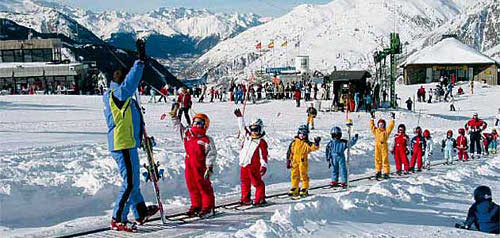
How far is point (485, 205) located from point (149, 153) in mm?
5243

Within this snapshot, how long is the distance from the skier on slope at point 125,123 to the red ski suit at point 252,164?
2.57m

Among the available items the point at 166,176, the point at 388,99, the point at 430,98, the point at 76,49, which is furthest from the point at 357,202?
the point at 76,49

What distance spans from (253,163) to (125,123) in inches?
119

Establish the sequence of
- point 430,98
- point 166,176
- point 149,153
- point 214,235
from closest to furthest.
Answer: point 214,235 → point 149,153 → point 166,176 → point 430,98

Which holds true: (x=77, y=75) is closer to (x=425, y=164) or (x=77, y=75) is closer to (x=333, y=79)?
(x=333, y=79)

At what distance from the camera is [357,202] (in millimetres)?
9875

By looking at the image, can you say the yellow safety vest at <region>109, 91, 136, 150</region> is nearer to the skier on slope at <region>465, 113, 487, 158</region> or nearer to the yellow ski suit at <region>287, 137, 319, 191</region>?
the yellow ski suit at <region>287, 137, 319, 191</region>

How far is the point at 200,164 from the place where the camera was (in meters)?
9.22

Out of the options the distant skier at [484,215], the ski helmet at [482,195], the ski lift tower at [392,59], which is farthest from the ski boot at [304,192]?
the ski lift tower at [392,59]

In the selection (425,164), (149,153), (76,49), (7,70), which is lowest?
(425,164)

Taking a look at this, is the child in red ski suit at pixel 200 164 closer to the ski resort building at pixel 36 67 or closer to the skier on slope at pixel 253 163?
the skier on slope at pixel 253 163

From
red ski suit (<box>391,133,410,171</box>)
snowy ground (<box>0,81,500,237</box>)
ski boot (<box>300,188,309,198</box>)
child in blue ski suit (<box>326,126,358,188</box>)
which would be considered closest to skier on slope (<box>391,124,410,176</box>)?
red ski suit (<box>391,133,410,171</box>)

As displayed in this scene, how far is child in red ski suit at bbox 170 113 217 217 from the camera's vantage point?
9.20 meters

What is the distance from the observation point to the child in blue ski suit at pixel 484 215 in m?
9.18
